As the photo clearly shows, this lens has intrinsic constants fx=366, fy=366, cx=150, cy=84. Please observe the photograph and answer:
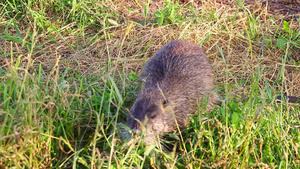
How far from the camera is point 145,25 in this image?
15.4 feet

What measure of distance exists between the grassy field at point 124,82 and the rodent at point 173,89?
0.54ft

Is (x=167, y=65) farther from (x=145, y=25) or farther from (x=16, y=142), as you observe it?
(x=16, y=142)

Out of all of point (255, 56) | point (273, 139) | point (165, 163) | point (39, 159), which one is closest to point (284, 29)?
point (255, 56)

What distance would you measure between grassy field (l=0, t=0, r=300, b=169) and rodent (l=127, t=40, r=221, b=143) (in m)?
0.16

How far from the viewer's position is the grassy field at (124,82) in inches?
100

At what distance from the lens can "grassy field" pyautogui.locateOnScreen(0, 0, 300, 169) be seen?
254 centimetres

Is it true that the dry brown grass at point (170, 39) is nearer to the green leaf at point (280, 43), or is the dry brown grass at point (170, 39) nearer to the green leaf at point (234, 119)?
the green leaf at point (280, 43)

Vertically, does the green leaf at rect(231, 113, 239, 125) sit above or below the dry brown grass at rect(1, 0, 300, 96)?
below

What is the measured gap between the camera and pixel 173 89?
3344 millimetres

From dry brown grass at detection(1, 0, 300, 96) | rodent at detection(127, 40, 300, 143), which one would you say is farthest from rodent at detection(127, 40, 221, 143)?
dry brown grass at detection(1, 0, 300, 96)

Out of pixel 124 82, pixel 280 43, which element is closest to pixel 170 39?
pixel 280 43

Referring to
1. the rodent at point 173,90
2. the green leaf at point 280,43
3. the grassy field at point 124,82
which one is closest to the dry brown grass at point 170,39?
the grassy field at point 124,82

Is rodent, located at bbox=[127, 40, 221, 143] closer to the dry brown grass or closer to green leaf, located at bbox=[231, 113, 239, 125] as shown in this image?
green leaf, located at bbox=[231, 113, 239, 125]

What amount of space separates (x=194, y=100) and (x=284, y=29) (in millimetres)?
1849
